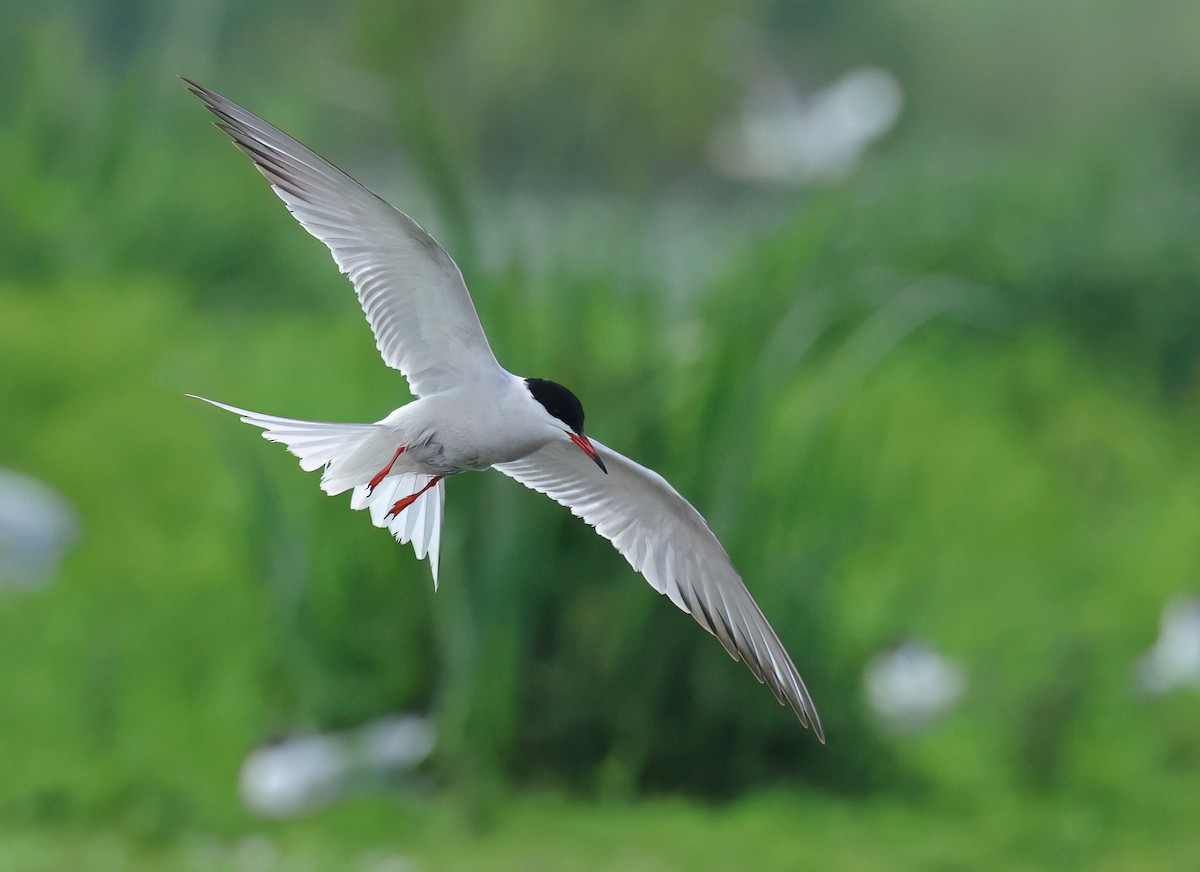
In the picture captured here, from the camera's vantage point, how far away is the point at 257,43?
7137 mm

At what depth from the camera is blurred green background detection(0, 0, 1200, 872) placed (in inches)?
132

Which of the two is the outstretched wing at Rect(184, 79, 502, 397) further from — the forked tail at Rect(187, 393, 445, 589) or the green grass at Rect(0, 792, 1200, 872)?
the green grass at Rect(0, 792, 1200, 872)

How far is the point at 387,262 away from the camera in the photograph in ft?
7.06

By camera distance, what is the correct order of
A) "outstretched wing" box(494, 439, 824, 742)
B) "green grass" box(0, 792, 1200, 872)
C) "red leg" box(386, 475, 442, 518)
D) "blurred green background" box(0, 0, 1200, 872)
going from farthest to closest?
"blurred green background" box(0, 0, 1200, 872) → "green grass" box(0, 792, 1200, 872) → "outstretched wing" box(494, 439, 824, 742) → "red leg" box(386, 475, 442, 518)

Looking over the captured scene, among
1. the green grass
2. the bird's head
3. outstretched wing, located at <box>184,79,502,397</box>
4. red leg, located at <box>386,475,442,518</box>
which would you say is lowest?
the green grass

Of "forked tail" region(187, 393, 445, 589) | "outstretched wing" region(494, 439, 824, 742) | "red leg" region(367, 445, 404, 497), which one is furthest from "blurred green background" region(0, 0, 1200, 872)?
"red leg" region(367, 445, 404, 497)

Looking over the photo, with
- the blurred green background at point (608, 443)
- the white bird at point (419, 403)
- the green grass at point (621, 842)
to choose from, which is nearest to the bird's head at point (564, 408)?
the white bird at point (419, 403)

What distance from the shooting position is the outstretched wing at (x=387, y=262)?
2.06 meters

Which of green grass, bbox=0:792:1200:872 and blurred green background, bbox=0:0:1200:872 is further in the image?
blurred green background, bbox=0:0:1200:872

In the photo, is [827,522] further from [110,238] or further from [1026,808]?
[110,238]

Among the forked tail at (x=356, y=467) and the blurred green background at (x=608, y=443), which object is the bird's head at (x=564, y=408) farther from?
the blurred green background at (x=608, y=443)

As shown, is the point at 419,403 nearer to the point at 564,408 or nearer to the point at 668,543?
the point at 564,408

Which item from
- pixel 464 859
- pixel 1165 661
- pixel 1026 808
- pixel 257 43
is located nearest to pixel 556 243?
pixel 464 859

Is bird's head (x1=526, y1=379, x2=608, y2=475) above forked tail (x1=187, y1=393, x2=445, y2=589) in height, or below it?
above
